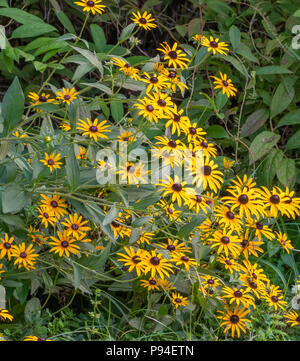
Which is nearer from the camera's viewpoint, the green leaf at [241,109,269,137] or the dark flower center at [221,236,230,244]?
the dark flower center at [221,236,230,244]

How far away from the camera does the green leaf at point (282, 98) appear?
8.90 feet

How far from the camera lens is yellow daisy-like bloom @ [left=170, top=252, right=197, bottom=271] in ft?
6.14

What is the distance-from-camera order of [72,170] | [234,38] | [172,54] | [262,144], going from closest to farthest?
1. [72,170]
2. [172,54]
3. [234,38]
4. [262,144]

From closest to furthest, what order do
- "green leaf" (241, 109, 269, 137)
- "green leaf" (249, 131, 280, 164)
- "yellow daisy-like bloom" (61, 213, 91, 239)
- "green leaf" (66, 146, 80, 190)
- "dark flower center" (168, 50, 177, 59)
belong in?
"green leaf" (66, 146, 80, 190)
"yellow daisy-like bloom" (61, 213, 91, 239)
"dark flower center" (168, 50, 177, 59)
"green leaf" (249, 131, 280, 164)
"green leaf" (241, 109, 269, 137)

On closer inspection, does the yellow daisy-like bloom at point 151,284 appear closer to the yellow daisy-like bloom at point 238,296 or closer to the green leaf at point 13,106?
the yellow daisy-like bloom at point 238,296

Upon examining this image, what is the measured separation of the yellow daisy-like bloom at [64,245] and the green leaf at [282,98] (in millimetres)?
1247

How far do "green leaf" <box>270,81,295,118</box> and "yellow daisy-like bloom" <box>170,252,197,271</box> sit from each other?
1034 millimetres

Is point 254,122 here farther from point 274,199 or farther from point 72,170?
point 72,170

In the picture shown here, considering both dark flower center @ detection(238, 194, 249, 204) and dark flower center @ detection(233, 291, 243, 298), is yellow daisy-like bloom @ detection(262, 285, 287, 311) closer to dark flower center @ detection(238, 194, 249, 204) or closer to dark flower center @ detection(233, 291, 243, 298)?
dark flower center @ detection(233, 291, 243, 298)

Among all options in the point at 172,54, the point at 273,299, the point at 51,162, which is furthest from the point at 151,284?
the point at 172,54

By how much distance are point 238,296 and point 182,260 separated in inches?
7.8

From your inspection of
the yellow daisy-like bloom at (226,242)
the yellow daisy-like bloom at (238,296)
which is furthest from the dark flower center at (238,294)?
the yellow daisy-like bloom at (226,242)

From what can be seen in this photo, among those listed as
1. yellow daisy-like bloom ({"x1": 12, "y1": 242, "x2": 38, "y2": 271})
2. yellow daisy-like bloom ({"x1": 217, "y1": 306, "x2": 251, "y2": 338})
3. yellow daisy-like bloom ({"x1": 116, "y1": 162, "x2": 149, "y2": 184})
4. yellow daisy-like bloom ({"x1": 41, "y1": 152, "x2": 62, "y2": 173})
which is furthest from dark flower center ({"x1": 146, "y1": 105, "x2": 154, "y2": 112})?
yellow daisy-like bloom ({"x1": 217, "y1": 306, "x2": 251, "y2": 338})

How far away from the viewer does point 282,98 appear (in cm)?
272
